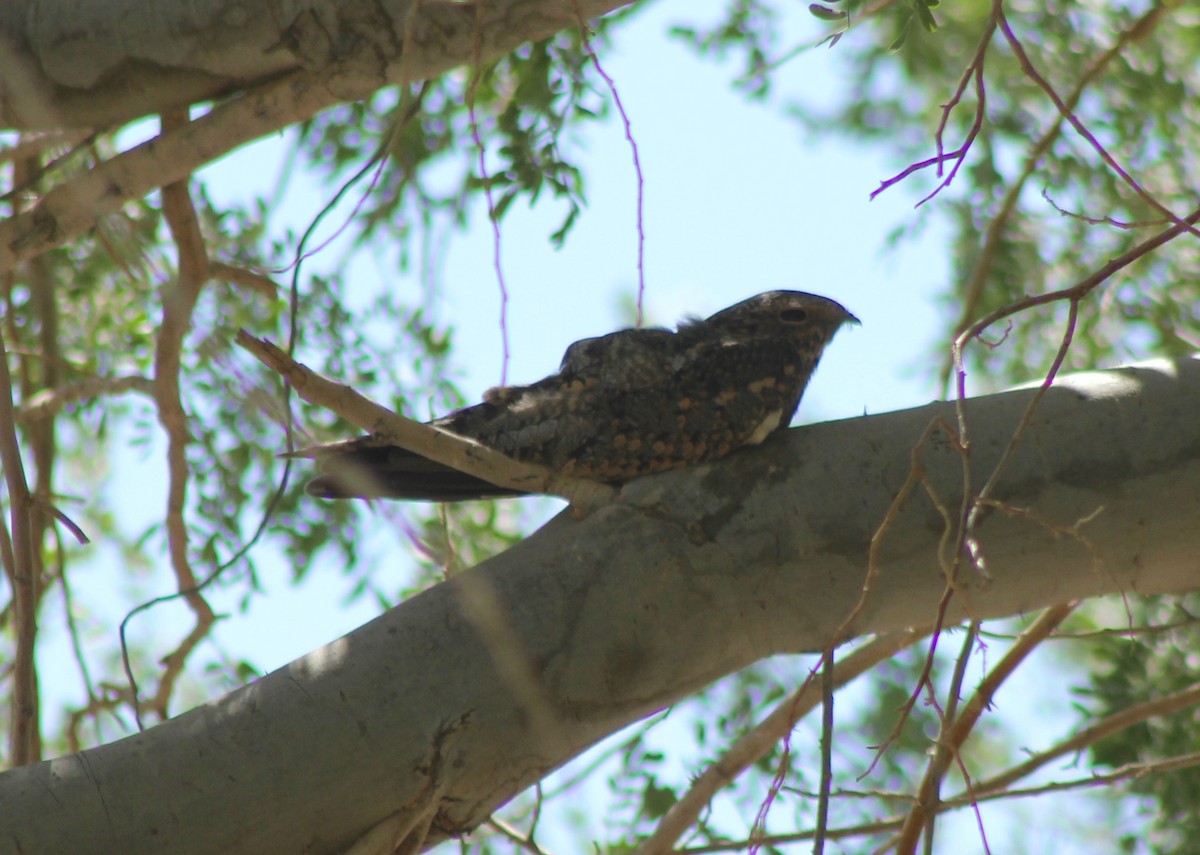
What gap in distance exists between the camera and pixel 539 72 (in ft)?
9.95

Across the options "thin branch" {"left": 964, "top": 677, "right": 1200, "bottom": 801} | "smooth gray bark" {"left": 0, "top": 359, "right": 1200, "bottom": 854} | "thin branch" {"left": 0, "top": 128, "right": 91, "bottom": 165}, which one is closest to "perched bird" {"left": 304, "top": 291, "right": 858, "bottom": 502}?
"smooth gray bark" {"left": 0, "top": 359, "right": 1200, "bottom": 854}

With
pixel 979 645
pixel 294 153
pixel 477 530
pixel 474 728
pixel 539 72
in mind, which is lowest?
pixel 979 645

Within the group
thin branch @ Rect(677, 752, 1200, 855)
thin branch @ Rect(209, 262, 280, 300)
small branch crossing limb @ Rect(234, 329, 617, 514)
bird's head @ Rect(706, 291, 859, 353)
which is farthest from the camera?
thin branch @ Rect(209, 262, 280, 300)

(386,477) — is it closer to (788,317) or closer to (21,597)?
(21,597)

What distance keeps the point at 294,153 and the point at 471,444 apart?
71.8 inches

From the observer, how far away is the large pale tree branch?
2.27 metres

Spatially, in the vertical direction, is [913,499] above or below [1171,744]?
above

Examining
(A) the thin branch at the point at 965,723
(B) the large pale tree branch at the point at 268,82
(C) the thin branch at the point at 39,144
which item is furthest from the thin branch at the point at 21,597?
(A) the thin branch at the point at 965,723

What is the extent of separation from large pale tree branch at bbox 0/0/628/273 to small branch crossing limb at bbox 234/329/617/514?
0.81 m

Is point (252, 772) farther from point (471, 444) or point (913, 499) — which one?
point (913, 499)

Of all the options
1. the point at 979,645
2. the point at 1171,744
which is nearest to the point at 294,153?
the point at 979,645

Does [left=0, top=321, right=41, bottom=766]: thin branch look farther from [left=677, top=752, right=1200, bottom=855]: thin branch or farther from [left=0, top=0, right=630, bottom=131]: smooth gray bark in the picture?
[left=677, top=752, right=1200, bottom=855]: thin branch

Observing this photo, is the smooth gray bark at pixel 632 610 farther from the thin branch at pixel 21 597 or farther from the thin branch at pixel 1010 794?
the thin branch at pixel 21 597

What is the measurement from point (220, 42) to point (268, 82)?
0.42ft
